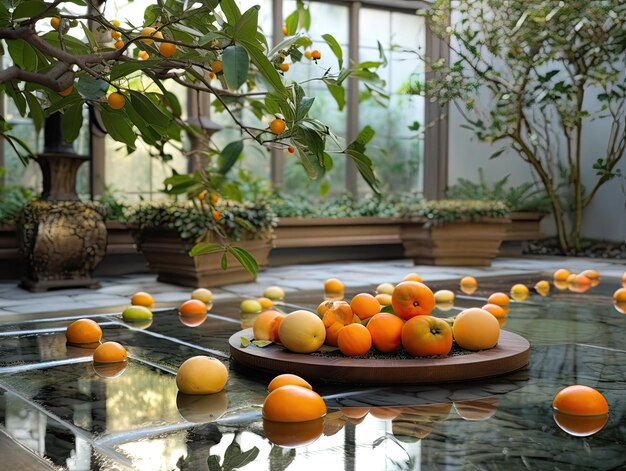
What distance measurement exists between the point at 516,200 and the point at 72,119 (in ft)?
27.5

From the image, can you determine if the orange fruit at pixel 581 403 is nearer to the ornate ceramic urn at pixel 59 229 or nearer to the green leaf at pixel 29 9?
the green leaf at pixel 29 9

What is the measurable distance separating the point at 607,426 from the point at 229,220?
3979mm

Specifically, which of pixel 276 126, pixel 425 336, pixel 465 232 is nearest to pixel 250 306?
pixel 425 336

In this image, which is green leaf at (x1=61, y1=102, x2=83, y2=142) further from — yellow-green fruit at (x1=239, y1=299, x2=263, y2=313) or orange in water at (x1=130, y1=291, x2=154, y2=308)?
orange in water at (x1=130, y1=291, x2=154, y2=308)

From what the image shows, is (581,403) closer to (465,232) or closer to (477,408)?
(477,408)

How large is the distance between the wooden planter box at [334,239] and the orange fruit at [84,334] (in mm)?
4519

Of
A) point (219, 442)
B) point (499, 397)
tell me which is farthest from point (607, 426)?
point (219, 442)

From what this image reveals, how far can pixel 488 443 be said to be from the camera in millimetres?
1875

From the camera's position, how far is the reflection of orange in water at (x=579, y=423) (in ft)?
6.52

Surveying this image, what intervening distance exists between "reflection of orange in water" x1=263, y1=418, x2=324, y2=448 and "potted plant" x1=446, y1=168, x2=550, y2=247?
7.53 meters

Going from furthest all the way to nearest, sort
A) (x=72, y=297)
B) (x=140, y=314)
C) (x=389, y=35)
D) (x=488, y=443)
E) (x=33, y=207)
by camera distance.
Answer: (x=389, y=35)
(x=33, y=207)
(x=72, y=297)
(x=140, y=314)
(x=488, y=443)

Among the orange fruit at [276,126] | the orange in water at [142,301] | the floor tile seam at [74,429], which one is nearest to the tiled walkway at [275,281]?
the orange in water at [142,301]

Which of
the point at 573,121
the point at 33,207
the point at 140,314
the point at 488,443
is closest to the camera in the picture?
the point at 488,443

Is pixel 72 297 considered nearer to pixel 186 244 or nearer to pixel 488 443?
pixel 186 244
